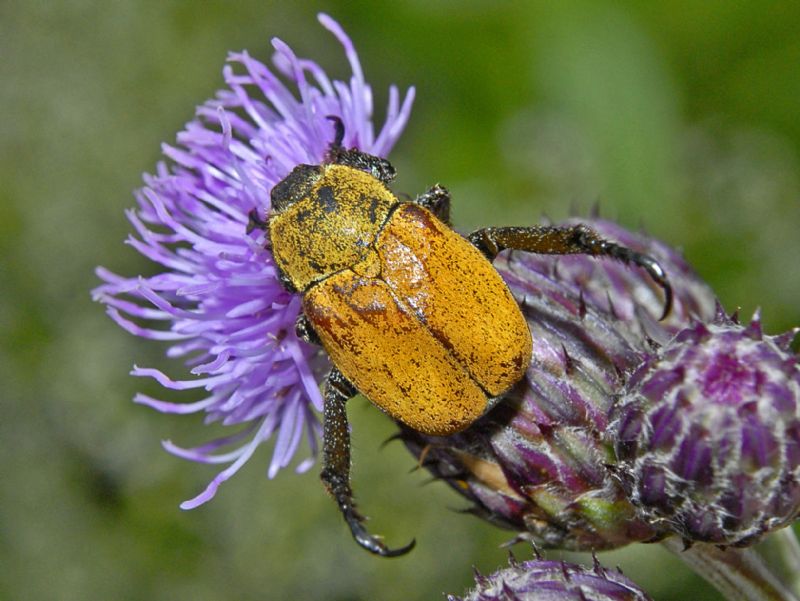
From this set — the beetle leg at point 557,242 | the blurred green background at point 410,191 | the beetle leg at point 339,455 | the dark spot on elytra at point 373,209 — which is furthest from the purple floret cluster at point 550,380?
the blurred green background at point 410,191

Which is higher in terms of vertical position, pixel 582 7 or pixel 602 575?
pixel 582 7

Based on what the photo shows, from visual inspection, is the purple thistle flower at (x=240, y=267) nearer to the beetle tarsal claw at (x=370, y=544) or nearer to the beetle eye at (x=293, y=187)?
the beetle eye at (x=293, y=187)

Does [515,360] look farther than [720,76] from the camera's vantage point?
No

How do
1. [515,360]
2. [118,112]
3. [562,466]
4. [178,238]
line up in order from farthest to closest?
[118,112] → [178,238] → [562,466] → [515,360]

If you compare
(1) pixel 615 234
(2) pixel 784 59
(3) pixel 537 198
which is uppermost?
(2) pixel 784 59

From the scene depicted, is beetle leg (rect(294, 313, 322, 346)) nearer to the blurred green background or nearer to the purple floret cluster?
the purple floret cluster

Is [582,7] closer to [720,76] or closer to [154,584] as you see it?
[720,76]

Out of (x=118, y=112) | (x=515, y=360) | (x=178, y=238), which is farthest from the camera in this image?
(x=118, y=112)

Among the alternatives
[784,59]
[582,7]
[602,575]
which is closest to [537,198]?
[582,7]
